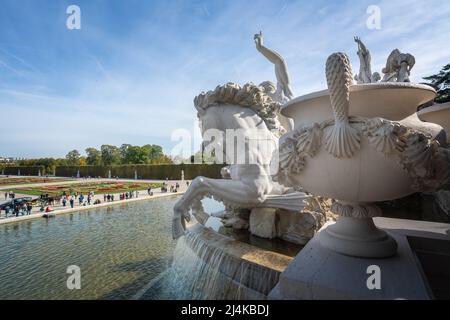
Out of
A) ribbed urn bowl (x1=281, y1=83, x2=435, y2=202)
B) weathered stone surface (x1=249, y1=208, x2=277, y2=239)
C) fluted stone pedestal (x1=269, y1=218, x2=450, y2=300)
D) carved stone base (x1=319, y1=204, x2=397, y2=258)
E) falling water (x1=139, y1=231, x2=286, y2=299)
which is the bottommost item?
falling water (x1=139, y1=231, x2=286, y2=299)

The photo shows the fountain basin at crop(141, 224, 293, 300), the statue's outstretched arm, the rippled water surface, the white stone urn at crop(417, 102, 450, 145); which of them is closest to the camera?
the white stone urn at crop(417, 102, 450, 145)

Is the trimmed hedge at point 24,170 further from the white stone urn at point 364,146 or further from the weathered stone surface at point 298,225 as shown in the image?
the white stone urn at point 364,146

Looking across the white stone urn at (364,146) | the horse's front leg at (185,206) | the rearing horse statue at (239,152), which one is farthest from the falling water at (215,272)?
the white stone urn at (364,146)

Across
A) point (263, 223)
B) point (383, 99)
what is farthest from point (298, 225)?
point (383, 99)

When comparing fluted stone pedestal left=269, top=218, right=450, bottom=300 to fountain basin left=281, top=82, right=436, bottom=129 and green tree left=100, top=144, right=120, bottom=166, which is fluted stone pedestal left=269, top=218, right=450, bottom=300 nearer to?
fountain basin left=281, top=82, right=436, bottom=129

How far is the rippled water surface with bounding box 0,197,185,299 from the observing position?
14.6ft

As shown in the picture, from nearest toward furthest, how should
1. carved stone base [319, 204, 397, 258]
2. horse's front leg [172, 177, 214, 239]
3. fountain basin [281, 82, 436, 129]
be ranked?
fountain basin [281, 82, 436, 129] < carved stone base [319, 204, 397, 258] < horse's front leg [172, 177, 214, 239]

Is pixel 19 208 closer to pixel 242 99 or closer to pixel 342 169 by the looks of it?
pixel 242 99

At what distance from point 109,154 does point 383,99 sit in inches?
3275

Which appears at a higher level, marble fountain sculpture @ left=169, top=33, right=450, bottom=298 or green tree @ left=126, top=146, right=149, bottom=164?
green tree @ left=126, top=146, right=149, bottom=164

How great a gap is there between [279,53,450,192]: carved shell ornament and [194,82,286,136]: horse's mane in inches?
81.2

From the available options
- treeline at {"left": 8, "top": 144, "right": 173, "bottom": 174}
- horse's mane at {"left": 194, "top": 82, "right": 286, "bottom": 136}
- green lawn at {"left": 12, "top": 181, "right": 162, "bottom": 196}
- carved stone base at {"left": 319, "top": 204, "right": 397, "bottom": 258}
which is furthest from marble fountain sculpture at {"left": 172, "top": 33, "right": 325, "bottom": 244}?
treeline at {"left": 8, "top": 144, "right": 173, "bottom": 174}

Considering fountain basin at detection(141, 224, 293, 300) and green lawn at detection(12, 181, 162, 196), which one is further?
green lawn at detection(12, 181, 162, 196)

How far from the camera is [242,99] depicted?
3.62m
